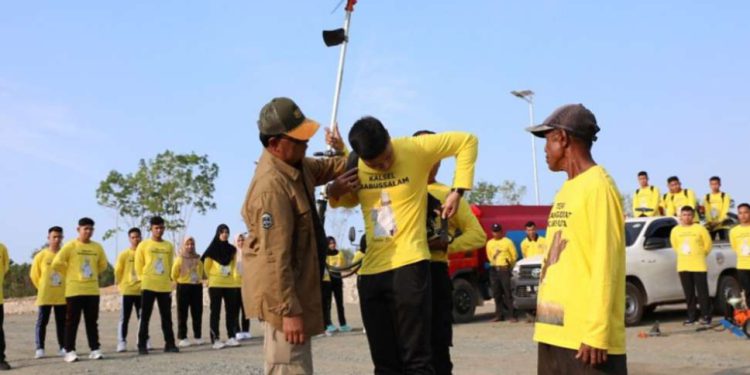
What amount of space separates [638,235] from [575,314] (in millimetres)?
12738

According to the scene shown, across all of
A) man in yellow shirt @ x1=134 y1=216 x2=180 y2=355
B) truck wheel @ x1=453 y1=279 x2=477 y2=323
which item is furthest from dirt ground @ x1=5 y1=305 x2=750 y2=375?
truck wheel @ x1=453 y1=279 x2=477 y2=323

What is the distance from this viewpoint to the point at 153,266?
13.9 m

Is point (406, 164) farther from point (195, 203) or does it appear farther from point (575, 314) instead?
point (195, 203)

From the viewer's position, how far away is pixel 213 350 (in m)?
14.3

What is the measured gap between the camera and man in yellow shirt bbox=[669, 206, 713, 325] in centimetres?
1445

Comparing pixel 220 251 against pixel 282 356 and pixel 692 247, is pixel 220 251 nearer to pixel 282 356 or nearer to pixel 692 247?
pixel 692 247

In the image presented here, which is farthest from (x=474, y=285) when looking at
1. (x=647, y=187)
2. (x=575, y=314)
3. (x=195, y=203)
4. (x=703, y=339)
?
(x=195, y=203)

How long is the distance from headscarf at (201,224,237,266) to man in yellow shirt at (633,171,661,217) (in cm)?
904

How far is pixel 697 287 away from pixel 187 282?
30.4 feet

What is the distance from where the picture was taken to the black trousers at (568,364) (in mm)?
3742

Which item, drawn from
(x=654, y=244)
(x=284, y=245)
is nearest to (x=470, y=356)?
(x=654, y=244)

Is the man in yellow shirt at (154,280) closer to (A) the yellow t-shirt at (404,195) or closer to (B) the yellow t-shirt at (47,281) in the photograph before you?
(B) the yellow t-shirt at (47,281)

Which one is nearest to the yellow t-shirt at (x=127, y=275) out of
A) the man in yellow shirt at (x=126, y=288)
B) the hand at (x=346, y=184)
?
the man in yellow shirt at (x=126, y=288)

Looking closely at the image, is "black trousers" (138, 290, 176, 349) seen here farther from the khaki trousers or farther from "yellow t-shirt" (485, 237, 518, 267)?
the khaki trousers
